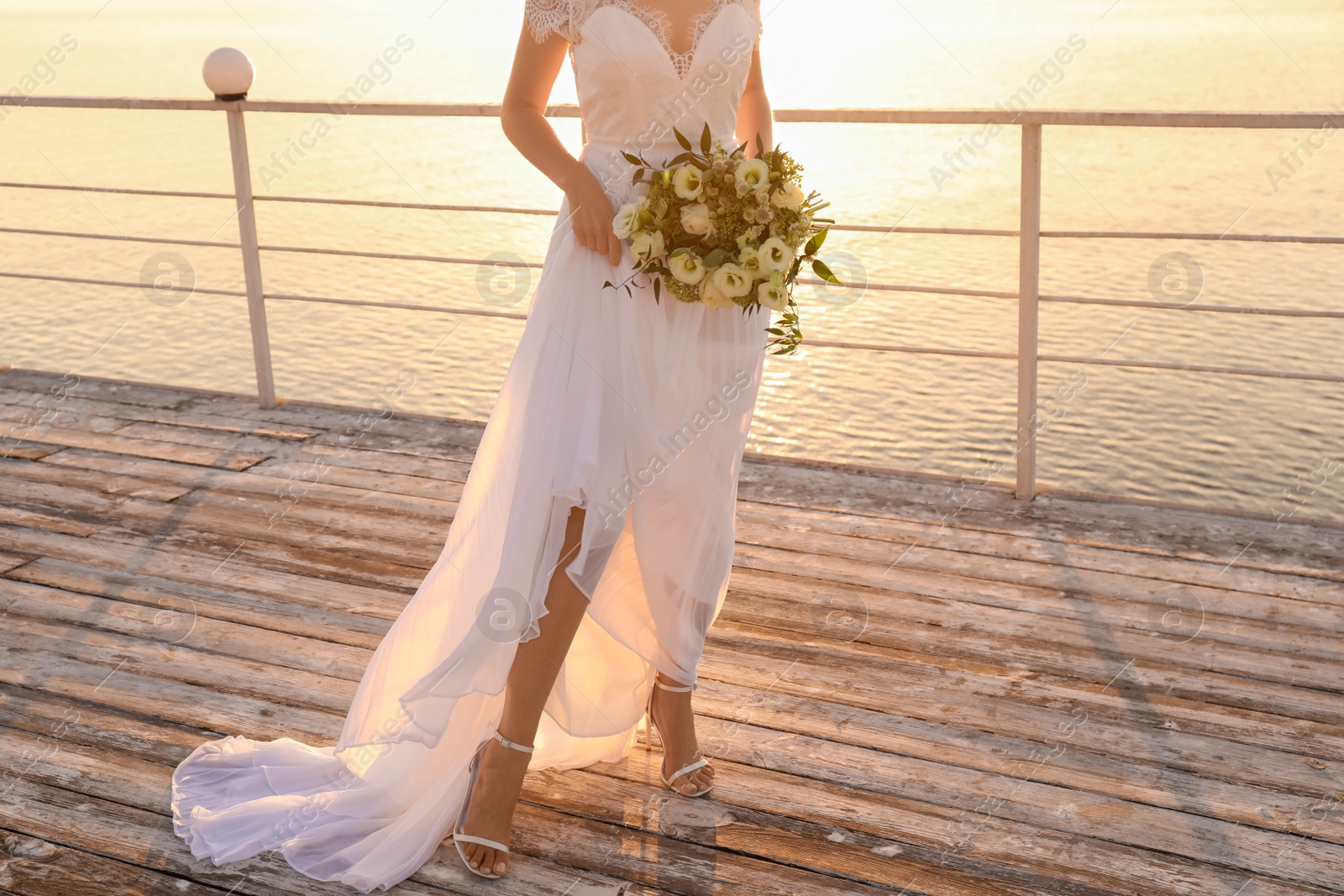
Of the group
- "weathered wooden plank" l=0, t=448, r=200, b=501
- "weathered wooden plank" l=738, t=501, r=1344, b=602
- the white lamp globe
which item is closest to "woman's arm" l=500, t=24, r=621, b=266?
"weathered wooden plank" l=738, t=501, r=1344, b=602

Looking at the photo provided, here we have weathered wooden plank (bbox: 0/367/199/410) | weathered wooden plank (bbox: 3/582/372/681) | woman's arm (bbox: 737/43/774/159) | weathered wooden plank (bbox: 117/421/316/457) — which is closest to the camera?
woman's arm (bbox: 737/43/774/159)

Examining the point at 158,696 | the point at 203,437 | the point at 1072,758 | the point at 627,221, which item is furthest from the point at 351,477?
the point at 1072,758

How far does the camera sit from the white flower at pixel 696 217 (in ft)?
6.18

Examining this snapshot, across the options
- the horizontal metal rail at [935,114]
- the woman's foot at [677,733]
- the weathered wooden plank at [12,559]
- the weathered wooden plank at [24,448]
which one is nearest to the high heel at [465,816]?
the woman's foot at [677,733]

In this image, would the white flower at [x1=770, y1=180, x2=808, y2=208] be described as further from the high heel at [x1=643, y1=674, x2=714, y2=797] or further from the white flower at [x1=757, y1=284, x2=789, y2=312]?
the high heel at [x1=643, y1=674, x2=714, y2=797]

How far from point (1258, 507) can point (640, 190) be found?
551cm

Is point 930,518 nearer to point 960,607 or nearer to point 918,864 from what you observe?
point 960,607

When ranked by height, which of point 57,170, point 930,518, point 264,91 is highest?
point 264,91

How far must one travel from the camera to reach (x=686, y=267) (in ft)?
6.22

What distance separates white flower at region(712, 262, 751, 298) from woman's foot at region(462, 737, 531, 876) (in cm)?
89

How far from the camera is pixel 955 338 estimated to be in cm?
844

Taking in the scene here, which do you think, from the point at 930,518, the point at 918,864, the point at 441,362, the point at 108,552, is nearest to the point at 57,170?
the point at 441,362

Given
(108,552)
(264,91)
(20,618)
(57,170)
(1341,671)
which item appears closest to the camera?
(1341,671)

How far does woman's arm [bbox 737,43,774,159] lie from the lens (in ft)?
7.06
